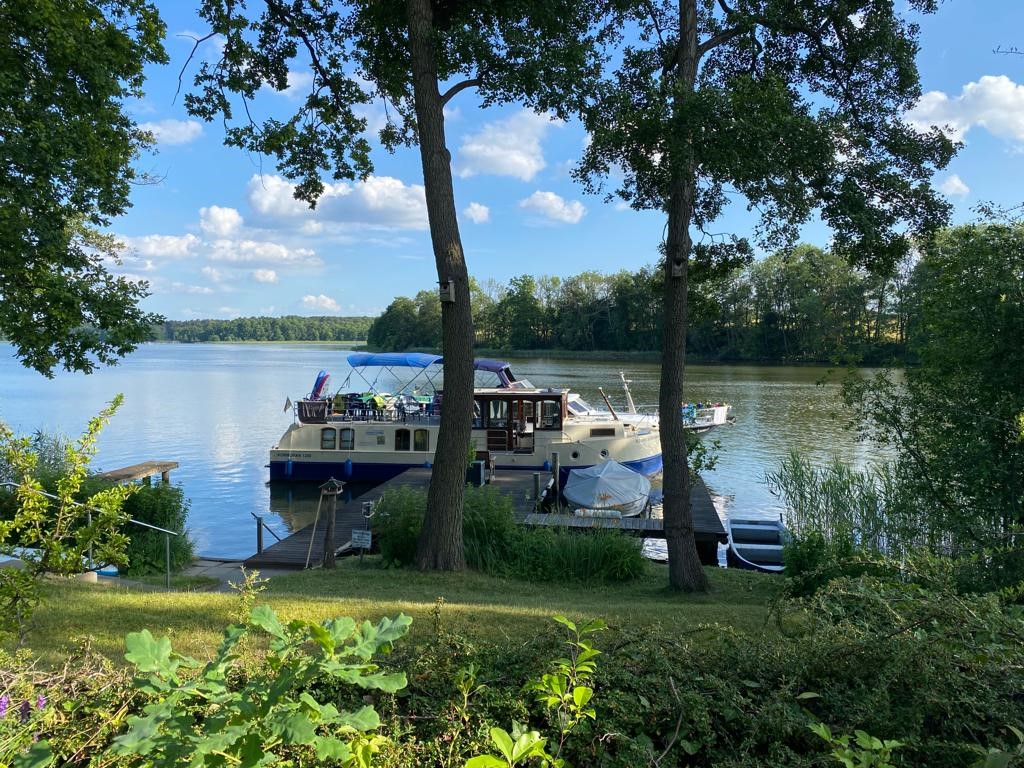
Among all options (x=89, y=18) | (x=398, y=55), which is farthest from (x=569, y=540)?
(x=89, y=18)

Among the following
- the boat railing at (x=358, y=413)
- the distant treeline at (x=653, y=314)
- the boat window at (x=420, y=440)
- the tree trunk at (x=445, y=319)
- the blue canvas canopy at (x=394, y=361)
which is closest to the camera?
the tree trunk at (x=445, y=319)

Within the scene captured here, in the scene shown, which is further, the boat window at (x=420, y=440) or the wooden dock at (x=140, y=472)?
the boat window at (x=420, y=440)

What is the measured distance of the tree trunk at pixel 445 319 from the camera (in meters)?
8.67

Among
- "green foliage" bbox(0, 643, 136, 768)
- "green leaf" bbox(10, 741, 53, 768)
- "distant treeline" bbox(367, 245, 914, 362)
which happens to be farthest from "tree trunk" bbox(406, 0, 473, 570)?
"distant treeline" bbox(367, 245, 914, 362)

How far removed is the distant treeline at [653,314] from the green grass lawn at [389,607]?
145ft

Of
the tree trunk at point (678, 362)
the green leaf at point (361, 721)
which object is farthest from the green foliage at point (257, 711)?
the tree trunk at point (678, 362)

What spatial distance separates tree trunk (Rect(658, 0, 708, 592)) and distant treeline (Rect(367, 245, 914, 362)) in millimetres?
43213

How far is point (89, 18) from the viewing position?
1044 cm

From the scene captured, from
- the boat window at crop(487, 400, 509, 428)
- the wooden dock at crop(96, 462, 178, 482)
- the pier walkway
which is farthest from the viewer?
the boat window at crop(487, 400, 509, 428)

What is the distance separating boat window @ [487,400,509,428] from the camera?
21547 mm

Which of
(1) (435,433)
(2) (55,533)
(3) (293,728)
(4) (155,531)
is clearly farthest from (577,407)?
(3) (293,728)

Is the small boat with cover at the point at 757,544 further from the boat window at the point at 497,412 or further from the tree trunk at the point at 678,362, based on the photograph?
the boat window at the point at 497,412

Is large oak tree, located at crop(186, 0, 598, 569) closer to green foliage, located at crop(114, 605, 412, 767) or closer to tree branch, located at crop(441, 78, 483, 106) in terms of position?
tree branch, located at crop(441, 78, 483, 106)

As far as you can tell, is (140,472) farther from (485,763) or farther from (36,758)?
(485,763)
